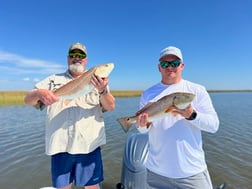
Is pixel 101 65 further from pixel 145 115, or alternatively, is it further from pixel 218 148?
pixel 218 148

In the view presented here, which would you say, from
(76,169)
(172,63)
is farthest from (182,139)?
(76,169)

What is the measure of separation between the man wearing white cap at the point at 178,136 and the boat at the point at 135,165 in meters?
1.35

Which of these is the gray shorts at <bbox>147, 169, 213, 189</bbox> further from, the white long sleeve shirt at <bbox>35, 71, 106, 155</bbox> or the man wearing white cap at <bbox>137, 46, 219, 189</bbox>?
the white long sleeve shirt at <bbox>35, 71, 106, 155</bbox>

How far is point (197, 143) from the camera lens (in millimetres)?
2303

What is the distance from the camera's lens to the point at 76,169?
2973 mm

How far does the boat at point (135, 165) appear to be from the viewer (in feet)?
12.3

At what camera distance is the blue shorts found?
293cm

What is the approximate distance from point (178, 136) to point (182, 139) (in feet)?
0.17

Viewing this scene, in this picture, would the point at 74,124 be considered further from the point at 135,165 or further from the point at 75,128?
the point at 135,165

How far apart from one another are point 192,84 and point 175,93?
33cm

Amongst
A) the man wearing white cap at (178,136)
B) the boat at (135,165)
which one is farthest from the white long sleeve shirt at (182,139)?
the boat at (135,165)

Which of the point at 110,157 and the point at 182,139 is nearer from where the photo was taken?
the point at 182,139

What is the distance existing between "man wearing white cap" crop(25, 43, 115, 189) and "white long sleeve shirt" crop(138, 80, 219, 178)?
2.99 feet

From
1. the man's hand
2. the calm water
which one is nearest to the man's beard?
the man's hand
